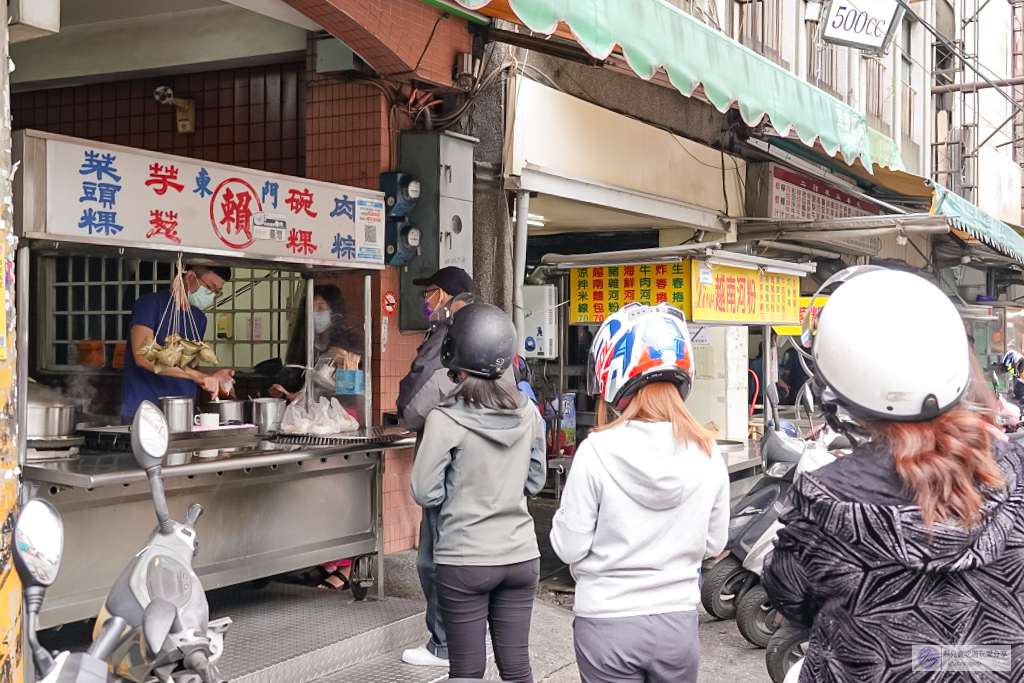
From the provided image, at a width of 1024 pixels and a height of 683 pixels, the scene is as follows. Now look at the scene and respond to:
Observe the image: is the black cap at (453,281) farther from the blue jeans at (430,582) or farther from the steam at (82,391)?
the steam at (82,391)

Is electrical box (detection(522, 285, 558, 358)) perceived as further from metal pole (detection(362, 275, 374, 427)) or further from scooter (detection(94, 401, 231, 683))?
scooter (detection(94, 401, 231, 683))

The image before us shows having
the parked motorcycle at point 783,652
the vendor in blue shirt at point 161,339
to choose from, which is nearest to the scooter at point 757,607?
the parked motorcycle at point 783,652

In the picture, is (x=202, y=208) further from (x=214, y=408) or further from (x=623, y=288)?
(x=623, y=288)

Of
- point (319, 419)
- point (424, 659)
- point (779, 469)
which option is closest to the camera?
point (424, 659)

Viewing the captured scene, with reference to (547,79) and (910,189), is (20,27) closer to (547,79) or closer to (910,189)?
(547,79)

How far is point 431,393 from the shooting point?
16.3 feet

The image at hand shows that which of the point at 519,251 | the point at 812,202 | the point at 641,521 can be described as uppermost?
the point at 812,202

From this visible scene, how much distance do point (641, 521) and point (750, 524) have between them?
12.2 feet

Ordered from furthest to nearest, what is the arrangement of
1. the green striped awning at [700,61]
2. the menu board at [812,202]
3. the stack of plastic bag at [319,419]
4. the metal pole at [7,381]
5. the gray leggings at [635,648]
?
the menu board at [812,202]
the stack of plastic bag at [319,419]
the green striped awning at [700,61]
the metal pole at [7,381]
the gray leggings at [635,648]

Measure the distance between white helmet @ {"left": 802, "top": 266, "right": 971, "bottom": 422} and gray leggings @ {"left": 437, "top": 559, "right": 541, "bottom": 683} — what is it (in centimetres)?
223

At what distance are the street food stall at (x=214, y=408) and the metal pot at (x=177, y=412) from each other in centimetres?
3

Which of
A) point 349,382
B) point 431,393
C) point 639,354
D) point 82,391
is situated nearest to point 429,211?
point 349,382

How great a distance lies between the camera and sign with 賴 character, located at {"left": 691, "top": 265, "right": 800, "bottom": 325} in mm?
7555

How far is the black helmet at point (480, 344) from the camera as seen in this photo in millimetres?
4090
